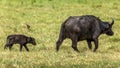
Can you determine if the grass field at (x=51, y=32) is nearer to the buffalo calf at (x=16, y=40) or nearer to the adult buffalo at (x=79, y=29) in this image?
the buffalo calf at (x=16, y=40)

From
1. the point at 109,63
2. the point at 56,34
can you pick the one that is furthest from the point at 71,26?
the point at 56,34

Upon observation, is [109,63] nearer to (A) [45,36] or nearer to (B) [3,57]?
(B) [3,57]

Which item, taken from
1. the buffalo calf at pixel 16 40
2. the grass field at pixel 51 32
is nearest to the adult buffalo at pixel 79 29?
the grass field at pixel 51 32

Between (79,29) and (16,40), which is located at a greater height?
(79,29)

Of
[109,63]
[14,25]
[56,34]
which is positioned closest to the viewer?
[109,63]

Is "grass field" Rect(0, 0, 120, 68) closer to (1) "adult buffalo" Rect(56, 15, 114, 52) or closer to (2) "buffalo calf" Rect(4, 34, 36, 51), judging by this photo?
(2) "buffalo calf" Rect(4, 34, 36, 51)

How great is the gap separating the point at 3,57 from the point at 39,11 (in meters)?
14.7

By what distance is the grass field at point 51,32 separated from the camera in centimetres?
1205

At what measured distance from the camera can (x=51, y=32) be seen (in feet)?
67.7

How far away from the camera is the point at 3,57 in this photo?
1250 cm

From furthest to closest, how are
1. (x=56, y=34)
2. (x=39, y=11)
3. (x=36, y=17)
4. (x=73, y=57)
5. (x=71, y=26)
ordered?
(x=39, y=11) → (x=36, y=17) → (x=56, y=34) → (x=71, y=26) → (x=73, y=57)

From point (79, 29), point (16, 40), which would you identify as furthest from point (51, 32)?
point (79, 29)

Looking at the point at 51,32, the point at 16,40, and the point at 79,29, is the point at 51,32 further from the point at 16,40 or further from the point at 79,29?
the point at 79,29

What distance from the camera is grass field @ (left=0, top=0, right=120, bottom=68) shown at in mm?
12047
